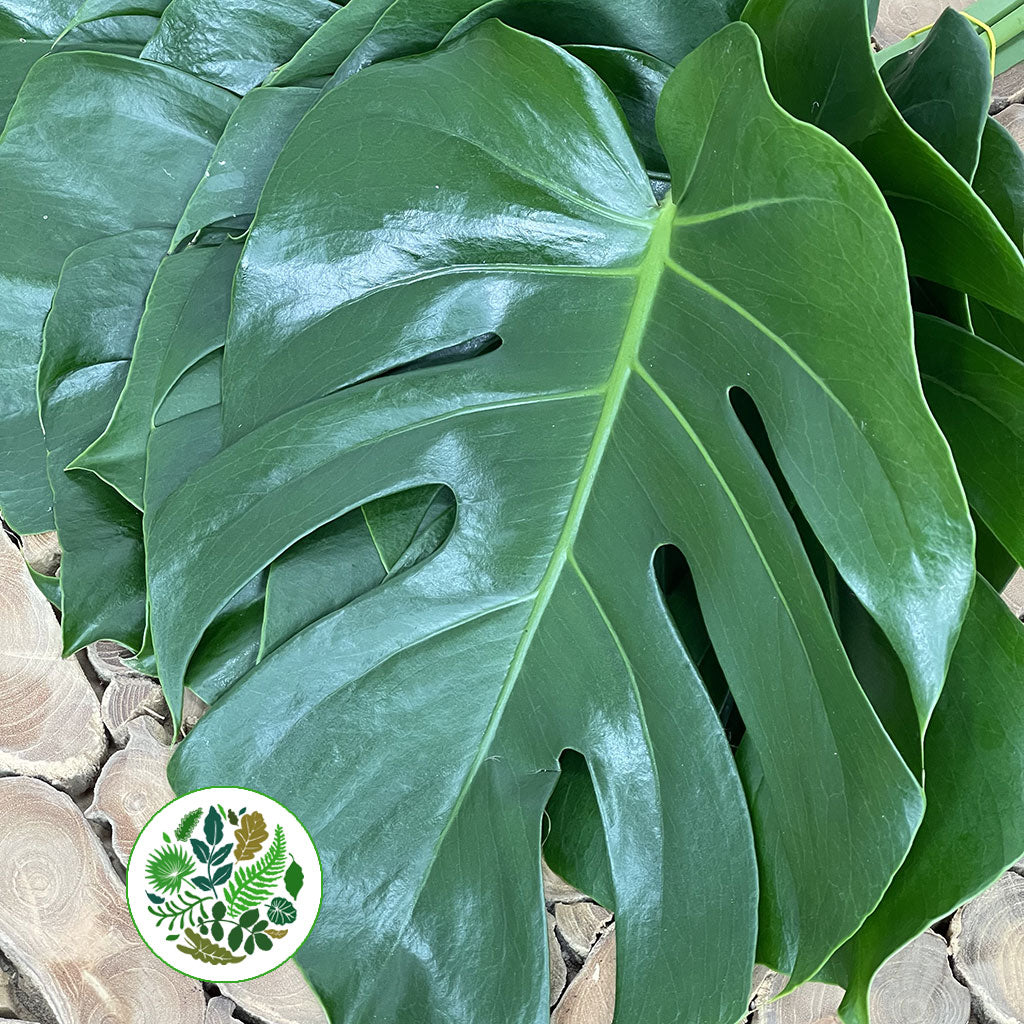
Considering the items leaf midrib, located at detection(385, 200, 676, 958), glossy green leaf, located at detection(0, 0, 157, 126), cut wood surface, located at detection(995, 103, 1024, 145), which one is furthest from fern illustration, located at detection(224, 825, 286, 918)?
cut wood surface, located at detection(995, 103, 1024, 145)

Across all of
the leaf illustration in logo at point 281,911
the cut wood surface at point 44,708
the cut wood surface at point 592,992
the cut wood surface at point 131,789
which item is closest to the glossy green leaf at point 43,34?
the cut wood surface at point 44,708

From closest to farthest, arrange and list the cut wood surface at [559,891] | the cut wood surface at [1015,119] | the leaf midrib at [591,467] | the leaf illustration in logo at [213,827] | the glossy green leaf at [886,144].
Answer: the glossy green leaf at [886,144], the leaf midrib at [591,467], the leaf illustration in logo at [213,827], the cut wood surface at [559,891], the cut wood surface at [1015,119]

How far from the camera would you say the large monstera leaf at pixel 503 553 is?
24.5 inches

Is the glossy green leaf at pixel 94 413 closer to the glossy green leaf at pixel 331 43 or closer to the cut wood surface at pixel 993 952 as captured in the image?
the glossy green leaf at pixel 331 43

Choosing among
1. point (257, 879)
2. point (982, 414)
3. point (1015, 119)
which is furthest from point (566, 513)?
point (1015, 119)

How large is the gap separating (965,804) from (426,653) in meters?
0.39

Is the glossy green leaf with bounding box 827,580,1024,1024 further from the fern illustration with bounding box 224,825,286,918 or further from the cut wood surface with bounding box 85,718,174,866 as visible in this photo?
the cut wood surface with bounding box 85,718,174,866

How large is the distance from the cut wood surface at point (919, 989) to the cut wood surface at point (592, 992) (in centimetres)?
26

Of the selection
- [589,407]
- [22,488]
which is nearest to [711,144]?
[589,407]

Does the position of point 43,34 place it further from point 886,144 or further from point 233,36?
point 886,144

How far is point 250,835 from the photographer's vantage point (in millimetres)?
720

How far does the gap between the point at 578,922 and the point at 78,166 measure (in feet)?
2.77

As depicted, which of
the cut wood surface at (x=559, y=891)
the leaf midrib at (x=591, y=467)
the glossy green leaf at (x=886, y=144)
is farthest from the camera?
the cut wood surface at (x=559, y=891)

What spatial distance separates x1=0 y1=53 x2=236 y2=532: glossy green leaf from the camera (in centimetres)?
78
